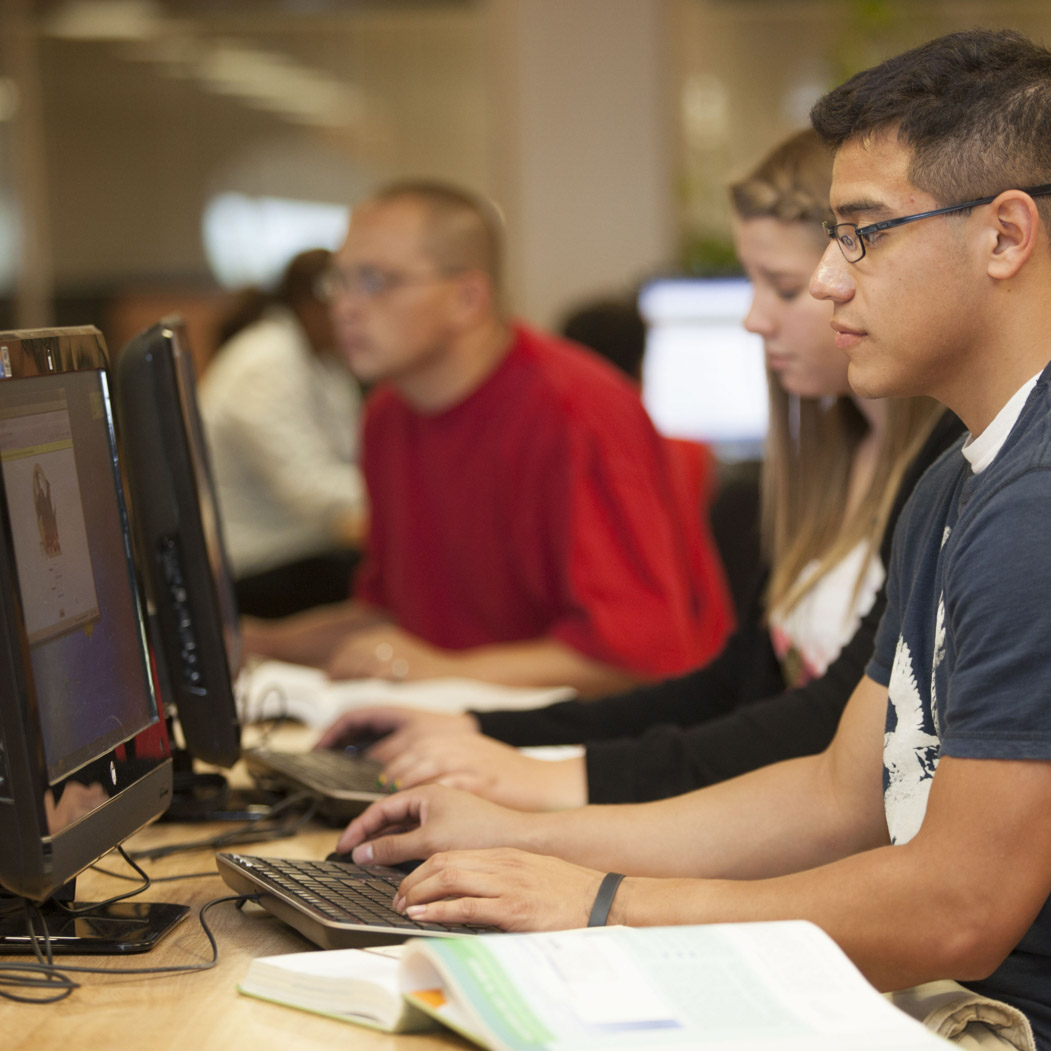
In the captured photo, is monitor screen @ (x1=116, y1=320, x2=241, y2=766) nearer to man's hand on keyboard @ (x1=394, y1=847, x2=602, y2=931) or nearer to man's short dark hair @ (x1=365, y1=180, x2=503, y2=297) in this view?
man's hand on keyboard @ (x1=394, y1=847, x2=602, y2=931)

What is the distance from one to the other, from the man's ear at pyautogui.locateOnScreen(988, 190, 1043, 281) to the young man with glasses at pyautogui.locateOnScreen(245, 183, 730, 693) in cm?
133

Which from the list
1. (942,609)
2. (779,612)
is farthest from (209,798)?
(942,609)

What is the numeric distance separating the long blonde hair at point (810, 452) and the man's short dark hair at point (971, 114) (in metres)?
0.50

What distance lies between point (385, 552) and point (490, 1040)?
6.51ft

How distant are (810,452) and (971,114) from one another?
2.58ft

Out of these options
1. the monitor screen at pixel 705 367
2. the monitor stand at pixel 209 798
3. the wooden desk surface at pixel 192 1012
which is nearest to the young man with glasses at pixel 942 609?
the wooden desk surface at pixel 192 1012

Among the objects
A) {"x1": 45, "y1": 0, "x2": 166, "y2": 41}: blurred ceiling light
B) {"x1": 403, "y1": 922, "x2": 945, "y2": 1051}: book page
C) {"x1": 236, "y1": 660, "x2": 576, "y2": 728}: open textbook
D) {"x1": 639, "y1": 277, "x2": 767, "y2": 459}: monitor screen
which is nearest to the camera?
{"x1": 403, "y1": 922, "x2": 945, "y2": 1051}: book page

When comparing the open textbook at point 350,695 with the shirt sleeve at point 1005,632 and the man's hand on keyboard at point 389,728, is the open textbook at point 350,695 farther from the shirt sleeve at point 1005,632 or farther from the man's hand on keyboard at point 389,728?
the shirt sleeve at point 1005,632

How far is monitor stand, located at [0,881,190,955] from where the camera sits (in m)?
1.02

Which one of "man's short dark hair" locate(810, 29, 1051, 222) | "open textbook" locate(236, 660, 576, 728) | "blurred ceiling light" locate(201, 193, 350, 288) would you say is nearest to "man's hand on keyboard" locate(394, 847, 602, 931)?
"man's short dark hair" locate(810, 29, 1051, 222)

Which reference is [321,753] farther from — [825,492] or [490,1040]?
[490,1040]

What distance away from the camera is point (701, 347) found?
4.30 m

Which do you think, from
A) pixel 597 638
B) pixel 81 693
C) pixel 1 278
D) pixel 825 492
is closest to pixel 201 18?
pixel 1 278

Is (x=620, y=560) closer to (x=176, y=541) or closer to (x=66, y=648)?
(x=176, y=541)
